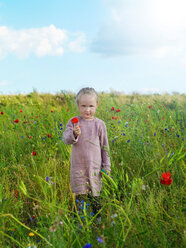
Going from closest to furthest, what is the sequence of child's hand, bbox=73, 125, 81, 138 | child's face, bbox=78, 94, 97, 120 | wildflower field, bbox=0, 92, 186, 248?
wildflower field, bbox=0, 92, 186, 248
child's hand, bbox=73, 125, 81, 138
child's face, bbox=78, 94, 97, 120

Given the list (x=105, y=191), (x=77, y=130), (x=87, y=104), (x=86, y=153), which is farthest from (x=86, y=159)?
(x=105, y=191)

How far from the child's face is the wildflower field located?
451 millimetres

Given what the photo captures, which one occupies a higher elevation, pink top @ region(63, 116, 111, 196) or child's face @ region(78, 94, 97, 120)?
child's face @ region(78, 94, 97, 120)

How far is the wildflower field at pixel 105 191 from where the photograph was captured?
1.65 metres

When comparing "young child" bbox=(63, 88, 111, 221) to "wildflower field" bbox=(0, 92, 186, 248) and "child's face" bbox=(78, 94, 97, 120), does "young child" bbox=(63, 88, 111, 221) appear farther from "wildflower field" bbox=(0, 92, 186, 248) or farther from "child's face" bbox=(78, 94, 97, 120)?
"wildflower field" bbox=(0, 92, 186, 248)

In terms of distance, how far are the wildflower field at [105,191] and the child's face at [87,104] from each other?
451mm

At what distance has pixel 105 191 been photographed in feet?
5.67

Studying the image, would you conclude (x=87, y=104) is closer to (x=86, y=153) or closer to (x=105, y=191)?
(x=86, y=153)

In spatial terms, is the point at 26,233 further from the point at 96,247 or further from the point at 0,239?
the point at 96,247

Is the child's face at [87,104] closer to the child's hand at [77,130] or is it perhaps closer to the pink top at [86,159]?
the pink top at [86,159]

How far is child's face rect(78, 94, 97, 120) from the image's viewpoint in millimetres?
2516

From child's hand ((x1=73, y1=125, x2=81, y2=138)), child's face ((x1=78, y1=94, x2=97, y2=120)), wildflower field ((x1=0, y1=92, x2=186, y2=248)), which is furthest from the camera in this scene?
child's face ((x1=78, y1=94, x2=97, y2=120))

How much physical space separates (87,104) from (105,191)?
102 cm

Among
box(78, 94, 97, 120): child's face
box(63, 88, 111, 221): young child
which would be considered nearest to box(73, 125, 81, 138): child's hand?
box(63, 88, 111, 221): young child
